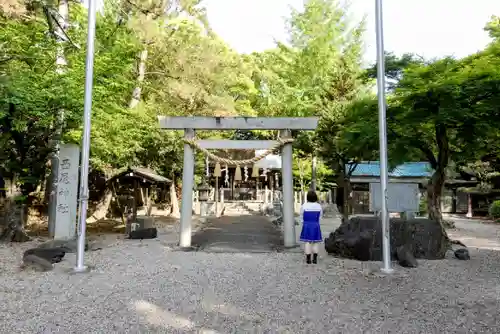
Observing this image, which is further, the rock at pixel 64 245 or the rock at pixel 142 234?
the rock at pixel 142 234

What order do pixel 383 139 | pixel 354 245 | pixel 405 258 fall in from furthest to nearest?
pixel 354 245
pixel 405 258
pixel 383 139

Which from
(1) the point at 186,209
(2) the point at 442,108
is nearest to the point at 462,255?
(2) the point at 442,108

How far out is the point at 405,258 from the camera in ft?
23.9

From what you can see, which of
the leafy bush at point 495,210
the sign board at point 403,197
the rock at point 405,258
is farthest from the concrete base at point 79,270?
the leafy bush at point 495,210

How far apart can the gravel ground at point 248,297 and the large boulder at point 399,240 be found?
380 millimetres

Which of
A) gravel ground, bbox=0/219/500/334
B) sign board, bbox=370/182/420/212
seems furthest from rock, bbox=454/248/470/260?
sign board, bbox=370/182/420/212

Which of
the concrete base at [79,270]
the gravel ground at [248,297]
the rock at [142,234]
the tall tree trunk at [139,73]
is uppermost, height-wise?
the tall tree trunk at [139,73]

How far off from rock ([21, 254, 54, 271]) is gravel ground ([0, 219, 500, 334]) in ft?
0.59

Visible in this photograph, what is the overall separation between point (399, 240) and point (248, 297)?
4302mm

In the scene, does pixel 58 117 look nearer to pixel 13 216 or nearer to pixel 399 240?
pixel 13 216

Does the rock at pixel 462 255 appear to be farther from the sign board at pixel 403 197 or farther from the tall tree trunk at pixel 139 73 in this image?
the tall tree trunk at pixel 139 73

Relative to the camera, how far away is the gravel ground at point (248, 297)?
13.2 feet

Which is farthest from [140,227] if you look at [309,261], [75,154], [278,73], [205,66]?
[278,73]

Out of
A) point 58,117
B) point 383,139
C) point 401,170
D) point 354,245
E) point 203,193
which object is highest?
point 58,117
